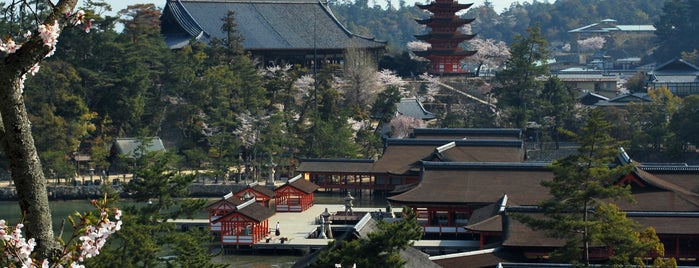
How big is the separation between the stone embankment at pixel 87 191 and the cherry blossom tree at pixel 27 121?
32.0 meters

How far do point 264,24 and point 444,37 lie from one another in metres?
8.73

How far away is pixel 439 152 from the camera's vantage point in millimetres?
33969

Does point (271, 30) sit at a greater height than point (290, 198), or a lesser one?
greater

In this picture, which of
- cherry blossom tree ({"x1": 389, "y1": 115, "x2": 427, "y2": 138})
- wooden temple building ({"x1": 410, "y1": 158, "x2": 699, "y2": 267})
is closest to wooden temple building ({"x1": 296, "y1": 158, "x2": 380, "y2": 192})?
wooden temple building ({"x1": 410, "y1": 158, "x2": 699, "y2": 267})

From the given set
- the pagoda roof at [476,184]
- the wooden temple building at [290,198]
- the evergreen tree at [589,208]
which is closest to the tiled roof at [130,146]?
the wooden temple building at [290,198]

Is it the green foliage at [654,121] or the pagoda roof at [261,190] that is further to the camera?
the green foliage at [654,121]

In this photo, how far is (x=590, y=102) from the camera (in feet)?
164

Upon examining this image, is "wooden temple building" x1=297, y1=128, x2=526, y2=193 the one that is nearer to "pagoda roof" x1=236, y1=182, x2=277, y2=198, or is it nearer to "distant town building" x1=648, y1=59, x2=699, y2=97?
"pagoda roof" x1=236, y1=182, x2=277, y2=198

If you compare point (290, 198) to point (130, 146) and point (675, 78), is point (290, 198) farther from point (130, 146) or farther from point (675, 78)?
point (675, 78)


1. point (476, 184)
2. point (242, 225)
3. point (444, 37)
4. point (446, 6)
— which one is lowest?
point (242, 225)

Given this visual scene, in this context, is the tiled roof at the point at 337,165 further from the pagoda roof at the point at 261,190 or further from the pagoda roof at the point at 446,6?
the pagoda roof at the point at 446,6

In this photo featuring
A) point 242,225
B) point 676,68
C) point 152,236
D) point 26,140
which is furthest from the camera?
point 676,68

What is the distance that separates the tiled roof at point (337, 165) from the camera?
3666 cm

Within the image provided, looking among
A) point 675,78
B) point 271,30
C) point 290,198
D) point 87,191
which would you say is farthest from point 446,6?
point 290,198
